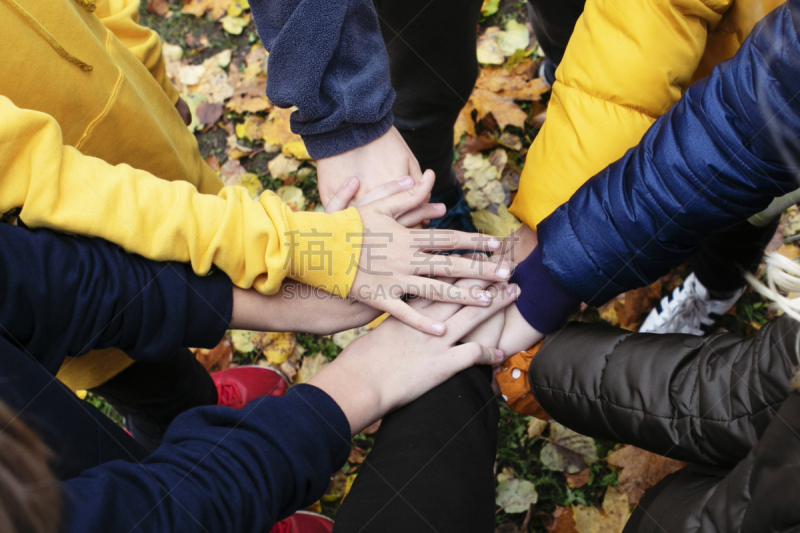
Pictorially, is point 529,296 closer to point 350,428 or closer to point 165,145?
point 350,428

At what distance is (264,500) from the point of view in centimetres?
86

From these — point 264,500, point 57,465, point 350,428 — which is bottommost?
point 350,428

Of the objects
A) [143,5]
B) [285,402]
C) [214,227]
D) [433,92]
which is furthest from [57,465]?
[143,5]

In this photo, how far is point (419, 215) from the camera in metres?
1.42

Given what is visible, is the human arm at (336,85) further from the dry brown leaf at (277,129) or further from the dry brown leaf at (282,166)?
the dry brown leaf at (277,129)

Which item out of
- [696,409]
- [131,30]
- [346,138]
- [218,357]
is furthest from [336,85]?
[218,357]

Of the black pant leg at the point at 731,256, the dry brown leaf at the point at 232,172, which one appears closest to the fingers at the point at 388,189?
the black pant leg at the point at 731,256

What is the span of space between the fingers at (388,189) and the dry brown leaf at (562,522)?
118 cm

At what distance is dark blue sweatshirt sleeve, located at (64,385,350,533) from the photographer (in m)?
0.72

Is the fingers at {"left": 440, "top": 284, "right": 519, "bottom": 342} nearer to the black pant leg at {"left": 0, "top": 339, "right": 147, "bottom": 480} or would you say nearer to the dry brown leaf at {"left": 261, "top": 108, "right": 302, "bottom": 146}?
the black pant leg at {"left": 0, "top": 339, "right": 147, "bottom": 480}

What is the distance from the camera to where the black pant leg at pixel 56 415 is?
0.82 m

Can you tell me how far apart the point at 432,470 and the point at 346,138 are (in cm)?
88

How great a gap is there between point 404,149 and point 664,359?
881mm

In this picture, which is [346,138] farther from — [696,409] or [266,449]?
[696,409]
